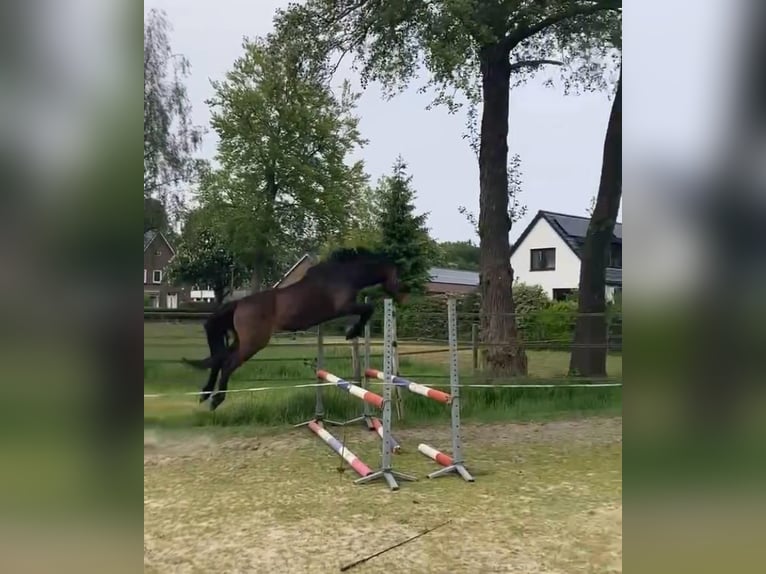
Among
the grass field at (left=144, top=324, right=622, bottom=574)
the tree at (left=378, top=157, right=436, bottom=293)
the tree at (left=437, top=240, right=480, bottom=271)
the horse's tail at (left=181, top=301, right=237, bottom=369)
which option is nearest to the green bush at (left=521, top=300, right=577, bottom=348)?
the grass field at (left=144, top=324, right=622, bottom=574)

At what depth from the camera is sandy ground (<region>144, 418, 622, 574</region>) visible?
1.83 metres

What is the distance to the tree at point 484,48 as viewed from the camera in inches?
118

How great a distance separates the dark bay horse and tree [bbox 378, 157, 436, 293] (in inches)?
2.5

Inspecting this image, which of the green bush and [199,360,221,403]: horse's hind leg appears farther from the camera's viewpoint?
the green bush

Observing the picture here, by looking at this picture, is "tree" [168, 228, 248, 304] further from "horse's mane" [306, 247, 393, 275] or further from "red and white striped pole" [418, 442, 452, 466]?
"red and white striped pole" [418, 442, 452, 466]

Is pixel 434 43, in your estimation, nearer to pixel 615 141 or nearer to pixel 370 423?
pixel 615 141

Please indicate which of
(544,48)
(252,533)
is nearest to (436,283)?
(544,48)

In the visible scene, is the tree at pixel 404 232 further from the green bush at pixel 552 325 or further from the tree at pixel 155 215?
the tree at pixel 155 215

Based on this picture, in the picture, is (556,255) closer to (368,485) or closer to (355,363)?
(355,363)

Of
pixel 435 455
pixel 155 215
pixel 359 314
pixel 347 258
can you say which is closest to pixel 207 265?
pixel 155 215

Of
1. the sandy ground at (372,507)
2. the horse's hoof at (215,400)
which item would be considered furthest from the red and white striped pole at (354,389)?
the horse's hoof at (215,400)

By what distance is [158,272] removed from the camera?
252 cm
